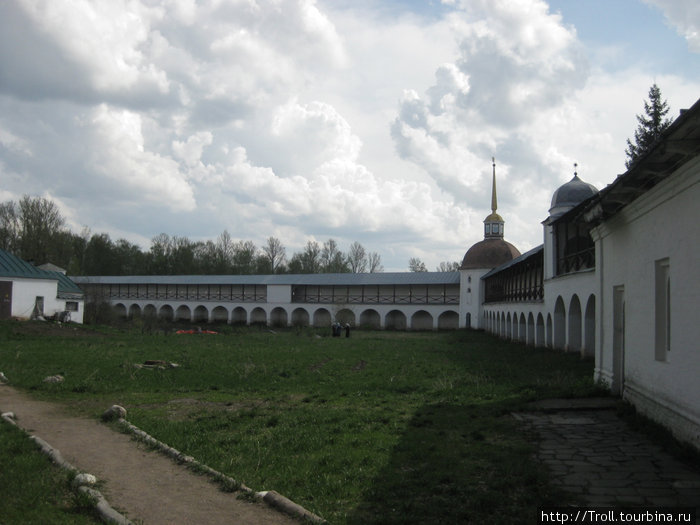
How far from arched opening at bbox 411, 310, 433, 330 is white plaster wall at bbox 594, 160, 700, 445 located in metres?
37.4

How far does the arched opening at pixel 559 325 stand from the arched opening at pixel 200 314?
41498mm

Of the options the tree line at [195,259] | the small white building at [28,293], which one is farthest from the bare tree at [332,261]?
the small white building at [28,293]

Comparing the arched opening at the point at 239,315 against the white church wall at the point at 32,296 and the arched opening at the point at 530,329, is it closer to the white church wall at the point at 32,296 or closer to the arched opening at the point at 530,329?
the white church wall at the point at 32,296

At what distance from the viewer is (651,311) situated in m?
7.32

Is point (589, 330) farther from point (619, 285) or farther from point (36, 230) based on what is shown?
point (36, 230)

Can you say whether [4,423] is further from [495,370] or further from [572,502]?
[495,370]

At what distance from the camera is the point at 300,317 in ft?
169

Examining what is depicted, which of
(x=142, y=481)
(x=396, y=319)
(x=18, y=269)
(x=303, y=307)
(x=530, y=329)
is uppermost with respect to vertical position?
(x=18, y=269)

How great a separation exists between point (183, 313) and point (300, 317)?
12.9 meters

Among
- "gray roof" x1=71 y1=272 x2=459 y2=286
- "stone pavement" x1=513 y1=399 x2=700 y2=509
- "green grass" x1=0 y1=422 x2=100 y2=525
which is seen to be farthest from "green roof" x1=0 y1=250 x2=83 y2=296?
"stone pavement" x1=513 y1=399 x2=700 y2=509

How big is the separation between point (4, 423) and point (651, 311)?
8.08 metres

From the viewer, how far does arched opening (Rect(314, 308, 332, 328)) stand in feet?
164

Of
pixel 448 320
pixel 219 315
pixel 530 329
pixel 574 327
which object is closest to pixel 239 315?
pixel 219 315

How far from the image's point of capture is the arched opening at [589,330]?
49.4 ft
